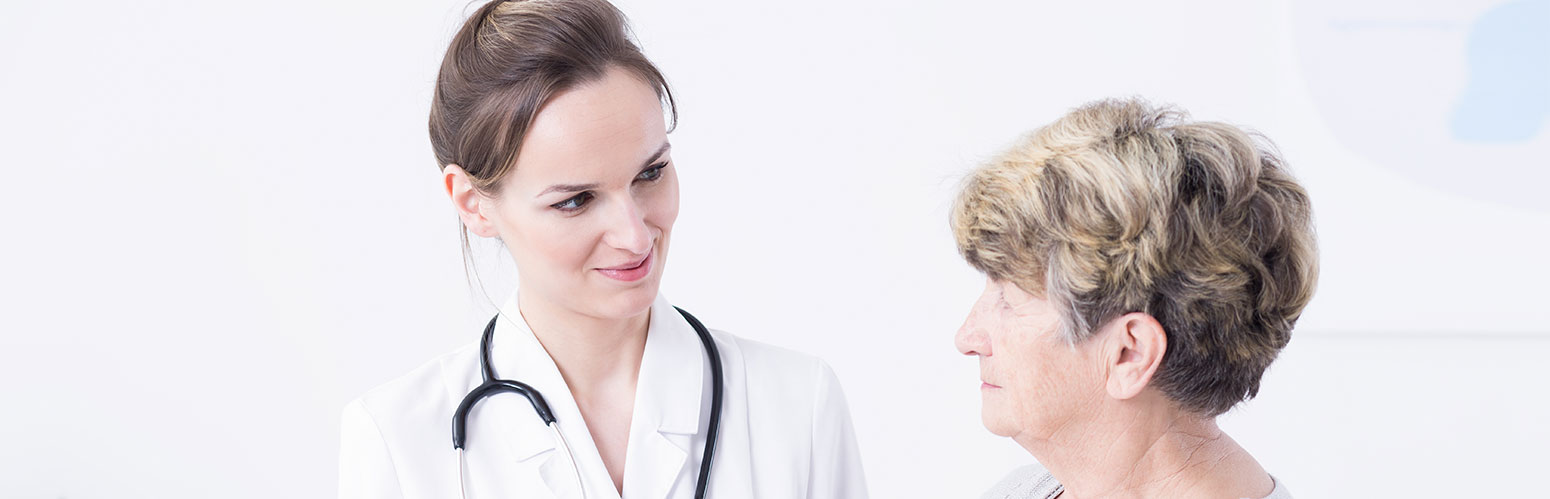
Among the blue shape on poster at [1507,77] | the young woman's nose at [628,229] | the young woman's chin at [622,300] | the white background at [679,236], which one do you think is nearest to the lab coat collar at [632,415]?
the young woman's chin at [622,300]

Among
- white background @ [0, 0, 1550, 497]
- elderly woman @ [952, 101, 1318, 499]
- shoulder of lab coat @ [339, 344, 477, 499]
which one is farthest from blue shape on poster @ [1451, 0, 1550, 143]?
shoulder of lab coat @ [339, 344, 477, 499]

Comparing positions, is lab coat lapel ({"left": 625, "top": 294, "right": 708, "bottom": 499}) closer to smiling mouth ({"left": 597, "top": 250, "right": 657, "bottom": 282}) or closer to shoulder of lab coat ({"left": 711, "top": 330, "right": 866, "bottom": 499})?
shoulder of lab coat ({"left": 711, "top": 330, "right": 866, "bottom": 499})

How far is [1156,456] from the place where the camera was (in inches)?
39.9

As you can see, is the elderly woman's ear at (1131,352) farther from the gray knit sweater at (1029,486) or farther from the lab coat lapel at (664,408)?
the lab coat lapel at (664,408)

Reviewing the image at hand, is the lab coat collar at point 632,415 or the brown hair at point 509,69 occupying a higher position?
the brown hair at point 509,69

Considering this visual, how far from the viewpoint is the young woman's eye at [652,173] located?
4.03 ft

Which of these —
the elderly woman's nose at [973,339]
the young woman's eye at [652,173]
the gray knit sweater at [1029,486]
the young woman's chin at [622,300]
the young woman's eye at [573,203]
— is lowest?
the gray knit sweater at [1029,486]

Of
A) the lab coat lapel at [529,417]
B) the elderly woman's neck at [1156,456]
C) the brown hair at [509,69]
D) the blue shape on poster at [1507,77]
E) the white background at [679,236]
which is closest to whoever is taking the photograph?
the elderly woman's neck at [1156,456]

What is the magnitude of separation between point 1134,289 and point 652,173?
0.55 metres

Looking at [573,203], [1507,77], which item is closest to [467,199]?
[573,203]

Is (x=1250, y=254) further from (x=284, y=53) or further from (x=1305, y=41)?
(x=284, y=53)

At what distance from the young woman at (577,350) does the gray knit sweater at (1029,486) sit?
207 millimetres

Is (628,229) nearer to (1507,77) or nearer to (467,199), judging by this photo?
(467,199)

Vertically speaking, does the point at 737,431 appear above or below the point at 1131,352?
below
